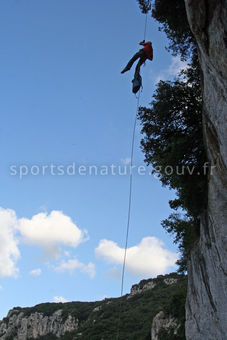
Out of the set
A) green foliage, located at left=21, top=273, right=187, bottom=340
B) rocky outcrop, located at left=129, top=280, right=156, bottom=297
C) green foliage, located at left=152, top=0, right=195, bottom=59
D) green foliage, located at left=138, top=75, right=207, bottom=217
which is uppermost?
green foliage, located at left=152, top=0, right=195, bottom=59

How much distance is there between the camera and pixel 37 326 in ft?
238

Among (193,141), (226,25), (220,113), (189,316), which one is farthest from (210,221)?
(226,25)

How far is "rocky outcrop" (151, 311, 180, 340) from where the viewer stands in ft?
89.2

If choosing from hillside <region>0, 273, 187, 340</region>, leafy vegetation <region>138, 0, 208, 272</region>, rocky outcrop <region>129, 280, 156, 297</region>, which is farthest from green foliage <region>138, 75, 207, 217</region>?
rocky outcrop <region>129, 280, 156, 297</region>

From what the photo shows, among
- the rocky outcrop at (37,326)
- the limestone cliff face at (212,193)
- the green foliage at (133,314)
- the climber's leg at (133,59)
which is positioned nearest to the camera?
the limestone cliff face at (212,193)

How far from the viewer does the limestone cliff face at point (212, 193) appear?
7805 millimetres

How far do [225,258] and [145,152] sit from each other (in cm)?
632

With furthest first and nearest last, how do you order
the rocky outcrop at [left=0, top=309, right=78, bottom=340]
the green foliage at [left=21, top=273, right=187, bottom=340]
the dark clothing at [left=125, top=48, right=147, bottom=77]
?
the rocky outcrop at [left=0, top=309, right=78, bottom=340] → the green foliage at [left=21, top=273, right=187, bottom=340] → the dark clothing at [left=125, top=48, right=147, bottom=77]

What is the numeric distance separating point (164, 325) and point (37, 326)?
55.2m

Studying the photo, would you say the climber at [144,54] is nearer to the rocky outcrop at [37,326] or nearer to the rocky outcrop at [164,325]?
the rocky outcrop at [164,325]

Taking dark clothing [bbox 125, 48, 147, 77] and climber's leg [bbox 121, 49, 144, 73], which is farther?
dark clothing [bbox 125, 48, 147, 77]

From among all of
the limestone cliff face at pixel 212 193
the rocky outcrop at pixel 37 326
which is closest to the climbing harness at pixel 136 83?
the limestone cliff face at pixel 212 193

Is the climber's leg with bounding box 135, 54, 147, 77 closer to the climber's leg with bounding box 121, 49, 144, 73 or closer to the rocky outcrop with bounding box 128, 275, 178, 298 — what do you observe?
the climber's leg with bounding box 121, 49, 144, 73

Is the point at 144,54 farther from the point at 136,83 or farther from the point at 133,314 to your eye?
the point at 133,314
